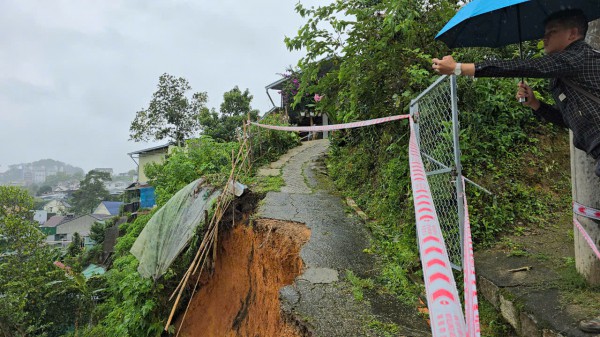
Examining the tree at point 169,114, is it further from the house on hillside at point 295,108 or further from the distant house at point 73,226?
the distant house at point 73,226

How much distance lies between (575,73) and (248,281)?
4.69 metres

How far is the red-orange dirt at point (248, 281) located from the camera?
4395 mm

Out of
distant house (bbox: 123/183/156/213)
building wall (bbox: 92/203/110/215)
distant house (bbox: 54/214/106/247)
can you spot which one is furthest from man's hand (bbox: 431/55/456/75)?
building wall (bbox: 92/203/110/215)

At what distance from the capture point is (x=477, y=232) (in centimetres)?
348

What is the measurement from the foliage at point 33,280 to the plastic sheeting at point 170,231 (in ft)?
30.6

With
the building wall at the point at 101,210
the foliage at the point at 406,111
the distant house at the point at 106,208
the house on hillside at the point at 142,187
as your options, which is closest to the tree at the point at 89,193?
the building wall at the point at 101,210

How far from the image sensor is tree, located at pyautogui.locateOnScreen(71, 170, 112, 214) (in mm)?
45906

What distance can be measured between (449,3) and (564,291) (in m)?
3.86

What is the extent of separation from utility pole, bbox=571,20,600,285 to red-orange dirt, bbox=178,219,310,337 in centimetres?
255

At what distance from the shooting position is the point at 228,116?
2023cm

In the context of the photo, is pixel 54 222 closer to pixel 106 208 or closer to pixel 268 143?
pixel 106 208

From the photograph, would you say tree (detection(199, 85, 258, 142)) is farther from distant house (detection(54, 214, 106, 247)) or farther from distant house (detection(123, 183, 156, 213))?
distant house (detection(54, 214, 106, 247))

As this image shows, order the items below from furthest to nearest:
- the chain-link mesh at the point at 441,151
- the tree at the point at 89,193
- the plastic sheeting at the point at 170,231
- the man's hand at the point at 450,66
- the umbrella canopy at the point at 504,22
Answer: the tree at the point at 89,193, the plastic sheeting at the point at 170,231, the chain-link mesh at the point at 441,151, the umbrella canopy at the point at 504,22, the man's hand at the point at 450,66

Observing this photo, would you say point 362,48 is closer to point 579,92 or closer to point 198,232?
point 579,92
